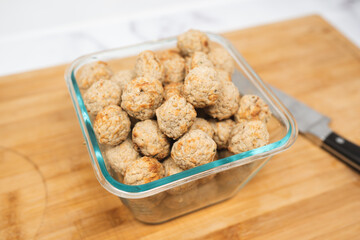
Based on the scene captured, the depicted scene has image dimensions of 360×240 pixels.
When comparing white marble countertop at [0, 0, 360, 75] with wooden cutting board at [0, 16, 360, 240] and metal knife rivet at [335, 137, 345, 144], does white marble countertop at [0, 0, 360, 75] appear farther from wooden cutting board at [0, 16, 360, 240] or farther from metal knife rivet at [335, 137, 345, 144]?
metal knife rivet at [335, 137, 345, 144]

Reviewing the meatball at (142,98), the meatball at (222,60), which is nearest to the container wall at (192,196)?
the meatball at (142,98)

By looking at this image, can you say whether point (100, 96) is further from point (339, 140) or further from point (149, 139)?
point (339, 140)

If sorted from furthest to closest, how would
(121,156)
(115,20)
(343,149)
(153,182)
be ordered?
1. (115,20)
2. (343,149)
3. (121,156)
4. (153,182)

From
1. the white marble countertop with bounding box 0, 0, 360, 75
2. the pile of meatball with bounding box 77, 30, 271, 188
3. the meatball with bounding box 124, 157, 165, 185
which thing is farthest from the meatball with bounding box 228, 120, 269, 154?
the white marble countertop with bounding box 0, 0, 360, 75

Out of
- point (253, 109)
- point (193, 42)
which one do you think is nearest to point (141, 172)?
point (253, 109)

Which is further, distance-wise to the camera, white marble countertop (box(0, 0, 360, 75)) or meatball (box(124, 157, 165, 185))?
white marble countertop (box(0, 0, 360, 75))

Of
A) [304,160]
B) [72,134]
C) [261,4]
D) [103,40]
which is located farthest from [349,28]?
[72,134]

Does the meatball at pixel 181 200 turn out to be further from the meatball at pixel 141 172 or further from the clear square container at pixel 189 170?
the meatball at pixel 141 172
